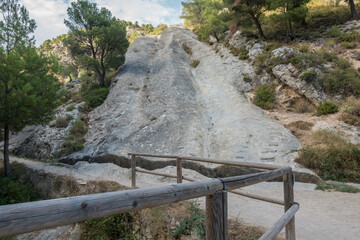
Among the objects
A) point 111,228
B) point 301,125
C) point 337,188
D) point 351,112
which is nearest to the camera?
point 111,228

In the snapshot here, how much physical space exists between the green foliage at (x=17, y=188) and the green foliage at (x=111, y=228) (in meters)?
5.23

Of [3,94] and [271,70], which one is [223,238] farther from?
[271,70]

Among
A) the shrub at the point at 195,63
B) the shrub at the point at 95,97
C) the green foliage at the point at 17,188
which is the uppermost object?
the shrub at the point at 195,63

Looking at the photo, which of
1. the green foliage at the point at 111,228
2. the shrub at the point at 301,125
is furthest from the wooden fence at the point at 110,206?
the shrub at the point at 301,125

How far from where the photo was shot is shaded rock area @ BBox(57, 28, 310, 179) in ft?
30.8

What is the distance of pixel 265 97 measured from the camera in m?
13.1

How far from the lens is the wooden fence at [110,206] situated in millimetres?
902

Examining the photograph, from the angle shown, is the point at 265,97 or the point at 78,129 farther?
the point at 78,129

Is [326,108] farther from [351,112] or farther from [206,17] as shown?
[206,17]

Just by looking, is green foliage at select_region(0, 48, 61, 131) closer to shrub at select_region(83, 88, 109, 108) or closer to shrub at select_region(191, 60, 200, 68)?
shrub at select_region(83, 88, 109, 108)

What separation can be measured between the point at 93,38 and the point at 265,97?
1676 centimetres

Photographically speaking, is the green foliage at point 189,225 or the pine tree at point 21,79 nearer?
the green foliage at point 189,225

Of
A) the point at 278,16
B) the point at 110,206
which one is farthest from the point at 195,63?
the point at 110,206

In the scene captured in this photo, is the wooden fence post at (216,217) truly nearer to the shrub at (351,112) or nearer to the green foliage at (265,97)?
the shrub at (351,112)
